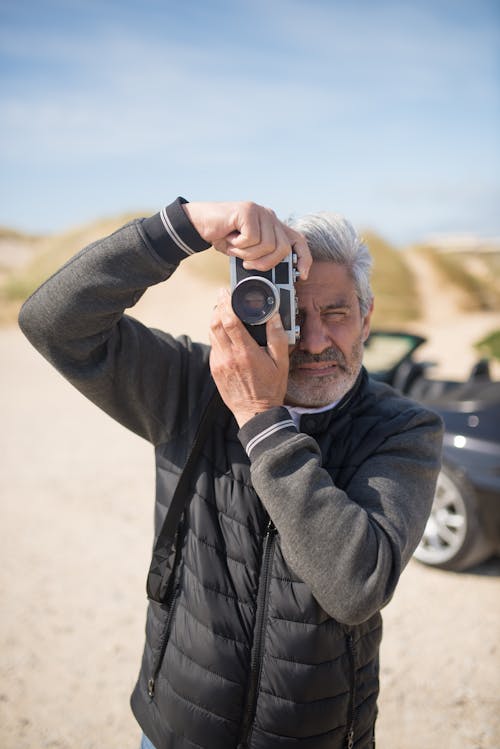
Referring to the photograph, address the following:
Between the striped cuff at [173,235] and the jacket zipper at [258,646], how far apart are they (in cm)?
78

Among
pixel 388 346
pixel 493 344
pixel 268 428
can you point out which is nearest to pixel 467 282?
pixel 493 344

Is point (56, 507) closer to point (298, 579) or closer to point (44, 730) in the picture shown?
point (44, 730)

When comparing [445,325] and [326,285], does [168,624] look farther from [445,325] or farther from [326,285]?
[445,325]

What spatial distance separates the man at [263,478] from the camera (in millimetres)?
1379

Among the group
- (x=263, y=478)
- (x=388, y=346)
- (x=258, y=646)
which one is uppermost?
(x=388, y=346)

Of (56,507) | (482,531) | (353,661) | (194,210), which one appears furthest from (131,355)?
(56,507)

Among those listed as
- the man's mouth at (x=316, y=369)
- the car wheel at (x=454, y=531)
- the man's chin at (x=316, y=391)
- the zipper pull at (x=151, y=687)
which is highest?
the man's mouth at (x=316, y=369)

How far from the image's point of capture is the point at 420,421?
166cm

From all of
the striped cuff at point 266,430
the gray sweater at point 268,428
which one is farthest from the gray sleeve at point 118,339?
the striped cuff at point 266,430

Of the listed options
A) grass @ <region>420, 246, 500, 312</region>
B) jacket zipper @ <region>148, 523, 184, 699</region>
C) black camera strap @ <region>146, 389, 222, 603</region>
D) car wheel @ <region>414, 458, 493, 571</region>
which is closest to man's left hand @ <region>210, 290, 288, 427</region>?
black camera strap @ <region>146, 389, 222, 603</region>

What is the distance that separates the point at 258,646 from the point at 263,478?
46cm

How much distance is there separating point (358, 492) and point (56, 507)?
14.6 feet

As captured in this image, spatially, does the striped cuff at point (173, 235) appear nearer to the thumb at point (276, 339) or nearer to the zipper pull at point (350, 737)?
the thumb at point (276, 339)

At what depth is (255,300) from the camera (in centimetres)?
147
